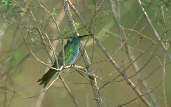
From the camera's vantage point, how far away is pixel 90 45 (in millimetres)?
6297

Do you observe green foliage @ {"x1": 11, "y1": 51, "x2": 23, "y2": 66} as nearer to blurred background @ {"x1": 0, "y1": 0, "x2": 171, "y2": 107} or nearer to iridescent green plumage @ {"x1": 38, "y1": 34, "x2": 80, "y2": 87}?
blurred background @ {"x1": 0, "y1": 0, "x2": 171, "y2": 107}

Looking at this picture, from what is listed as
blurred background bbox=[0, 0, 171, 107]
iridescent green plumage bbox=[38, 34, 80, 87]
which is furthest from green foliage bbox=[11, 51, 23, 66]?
iridescent green plumage bbox=[38, 34, 80, 87]

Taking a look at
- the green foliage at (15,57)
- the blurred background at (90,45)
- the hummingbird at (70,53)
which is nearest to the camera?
the blurred background at (90,45)

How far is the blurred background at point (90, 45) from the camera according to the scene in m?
4.38

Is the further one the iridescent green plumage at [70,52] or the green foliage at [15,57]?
the green foliage at [15,57]

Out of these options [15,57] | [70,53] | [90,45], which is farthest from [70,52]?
[15,57]

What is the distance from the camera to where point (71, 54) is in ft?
17.1

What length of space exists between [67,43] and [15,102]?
14.6 ft

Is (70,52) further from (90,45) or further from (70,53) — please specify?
(90,45)

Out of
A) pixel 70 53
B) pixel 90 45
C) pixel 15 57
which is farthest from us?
pixel 15 57

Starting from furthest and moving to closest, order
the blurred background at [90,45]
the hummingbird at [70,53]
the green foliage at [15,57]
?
the green foliage at [15,57]
the hummingbird at [70,53]
the blurred background at [90,45]

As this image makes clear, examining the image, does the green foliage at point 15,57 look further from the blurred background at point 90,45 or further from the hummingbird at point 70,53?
the hummingbird at point 70,53

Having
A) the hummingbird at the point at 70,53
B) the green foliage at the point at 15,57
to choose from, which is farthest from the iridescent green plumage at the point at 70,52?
the green foliage at the point at 15,57

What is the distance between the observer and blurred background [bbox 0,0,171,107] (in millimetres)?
4375
